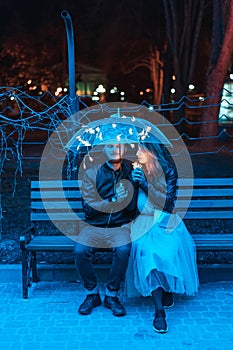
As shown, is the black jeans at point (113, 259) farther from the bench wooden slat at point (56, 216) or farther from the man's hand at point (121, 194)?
the bench wooden slat at point (56, 216)

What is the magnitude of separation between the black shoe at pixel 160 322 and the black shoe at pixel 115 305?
1.07 ft

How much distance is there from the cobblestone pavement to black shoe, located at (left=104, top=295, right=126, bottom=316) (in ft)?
0.15

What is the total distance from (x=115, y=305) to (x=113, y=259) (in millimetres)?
385

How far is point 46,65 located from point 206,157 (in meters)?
22.0

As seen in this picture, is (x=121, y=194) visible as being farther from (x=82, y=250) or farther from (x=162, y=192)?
(x=82, y=250)

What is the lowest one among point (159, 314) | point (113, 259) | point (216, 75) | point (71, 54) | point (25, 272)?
point (159, 314)

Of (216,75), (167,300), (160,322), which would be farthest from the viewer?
(216,75)

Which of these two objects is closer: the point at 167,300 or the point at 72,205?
the point at 167,300

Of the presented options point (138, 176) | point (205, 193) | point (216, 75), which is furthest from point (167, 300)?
point (216, 75)

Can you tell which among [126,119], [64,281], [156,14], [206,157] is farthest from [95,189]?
[156,14]

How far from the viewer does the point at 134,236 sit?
4.22 metres

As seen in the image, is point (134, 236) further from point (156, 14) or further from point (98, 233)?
point (156, 14)

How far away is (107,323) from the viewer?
12.9 feet

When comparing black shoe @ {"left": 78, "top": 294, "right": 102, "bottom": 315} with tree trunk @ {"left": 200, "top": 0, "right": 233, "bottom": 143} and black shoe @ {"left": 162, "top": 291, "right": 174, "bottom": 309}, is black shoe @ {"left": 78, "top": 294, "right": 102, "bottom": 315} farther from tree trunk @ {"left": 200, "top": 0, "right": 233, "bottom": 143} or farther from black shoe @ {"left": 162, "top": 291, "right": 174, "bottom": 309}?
tree trunk @ {"left": 200, "top": 0, "right": 233, "bottom": 143}
